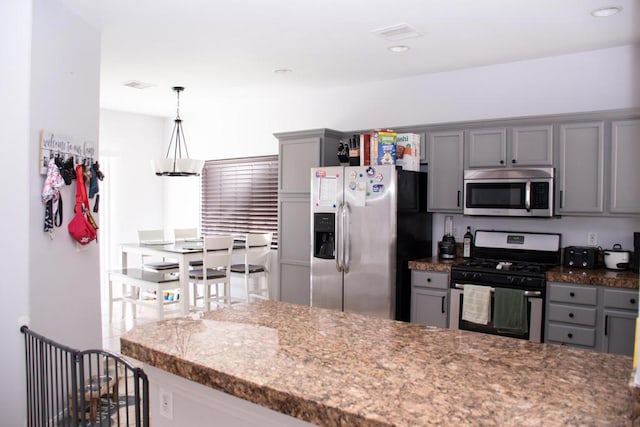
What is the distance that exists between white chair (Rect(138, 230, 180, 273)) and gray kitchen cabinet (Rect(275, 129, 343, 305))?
4.44ft

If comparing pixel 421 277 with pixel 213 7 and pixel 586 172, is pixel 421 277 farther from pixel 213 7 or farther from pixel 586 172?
pixel 213 7

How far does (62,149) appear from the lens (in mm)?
2998

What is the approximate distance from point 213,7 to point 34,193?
159 centimetres

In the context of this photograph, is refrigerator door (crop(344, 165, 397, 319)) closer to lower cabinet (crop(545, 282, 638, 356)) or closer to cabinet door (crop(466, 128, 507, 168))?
cabinet door (crop(466, 128, 507, 168))

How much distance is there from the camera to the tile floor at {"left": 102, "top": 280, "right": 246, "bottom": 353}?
468 cm

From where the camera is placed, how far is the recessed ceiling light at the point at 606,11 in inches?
118

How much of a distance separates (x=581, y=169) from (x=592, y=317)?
111 cm

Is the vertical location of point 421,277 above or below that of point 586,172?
below

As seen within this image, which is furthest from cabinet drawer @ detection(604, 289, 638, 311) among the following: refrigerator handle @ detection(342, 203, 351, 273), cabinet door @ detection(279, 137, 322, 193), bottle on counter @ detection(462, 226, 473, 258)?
cabinet door @ detection(279, 137, 322, 193)

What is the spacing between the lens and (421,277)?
405 centimetres

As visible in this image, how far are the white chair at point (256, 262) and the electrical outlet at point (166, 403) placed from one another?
3739mm

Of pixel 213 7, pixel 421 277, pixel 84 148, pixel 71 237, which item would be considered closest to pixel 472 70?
pixel 421 277

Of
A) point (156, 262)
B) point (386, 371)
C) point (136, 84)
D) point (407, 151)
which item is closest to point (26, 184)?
point (386, 371)

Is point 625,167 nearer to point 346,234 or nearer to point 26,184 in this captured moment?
point 346,234
